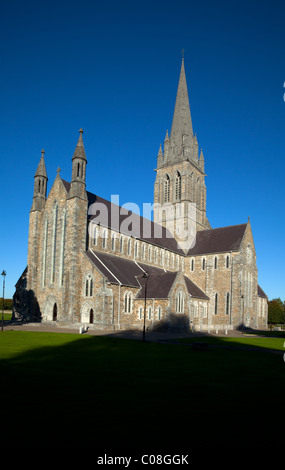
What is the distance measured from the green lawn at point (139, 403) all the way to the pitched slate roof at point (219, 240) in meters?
44.7

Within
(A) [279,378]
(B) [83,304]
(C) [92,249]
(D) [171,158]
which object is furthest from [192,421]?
(D) [171,158]

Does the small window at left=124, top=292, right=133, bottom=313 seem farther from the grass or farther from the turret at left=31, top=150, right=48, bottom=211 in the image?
the turret at left=31, top=150, right=48, bottom=211

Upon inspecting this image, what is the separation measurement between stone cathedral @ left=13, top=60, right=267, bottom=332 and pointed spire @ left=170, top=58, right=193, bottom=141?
11.9ft

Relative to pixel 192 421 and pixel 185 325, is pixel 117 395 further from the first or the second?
pixel 185 325

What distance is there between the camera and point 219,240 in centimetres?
6406

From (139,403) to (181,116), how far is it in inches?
2742

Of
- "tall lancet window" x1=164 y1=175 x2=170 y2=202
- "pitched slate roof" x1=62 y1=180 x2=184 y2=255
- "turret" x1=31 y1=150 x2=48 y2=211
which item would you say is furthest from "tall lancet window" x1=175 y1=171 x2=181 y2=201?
"turret" x1=31 y1=150 x2=48 y2=211

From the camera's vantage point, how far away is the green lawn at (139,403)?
23.3ft

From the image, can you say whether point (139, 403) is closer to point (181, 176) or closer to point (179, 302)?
point (179, 302)

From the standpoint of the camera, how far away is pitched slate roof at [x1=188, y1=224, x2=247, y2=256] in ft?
201

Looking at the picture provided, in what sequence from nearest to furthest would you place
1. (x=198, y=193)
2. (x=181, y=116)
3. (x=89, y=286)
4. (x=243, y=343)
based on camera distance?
(x=243, y=343) → (x=89, y=286) → (x=181, y=116) → (x=198, y=193)

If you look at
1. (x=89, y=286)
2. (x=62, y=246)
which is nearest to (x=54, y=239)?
(x=62, y=246)

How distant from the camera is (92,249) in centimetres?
4591
